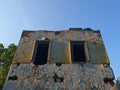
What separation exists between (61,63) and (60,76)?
0.70 meters

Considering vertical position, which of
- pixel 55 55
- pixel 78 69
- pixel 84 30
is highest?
pixel 84 30

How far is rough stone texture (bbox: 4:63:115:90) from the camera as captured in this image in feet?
21.2

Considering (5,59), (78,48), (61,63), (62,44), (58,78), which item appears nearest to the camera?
(58,78)

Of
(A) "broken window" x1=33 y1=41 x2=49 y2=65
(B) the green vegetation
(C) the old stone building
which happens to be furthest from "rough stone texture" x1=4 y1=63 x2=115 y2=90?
(B) the green vegetation

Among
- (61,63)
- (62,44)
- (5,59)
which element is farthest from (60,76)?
(5,59)

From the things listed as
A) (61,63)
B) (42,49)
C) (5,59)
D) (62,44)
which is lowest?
(61,63)

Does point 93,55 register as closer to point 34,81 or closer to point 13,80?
point 34,81

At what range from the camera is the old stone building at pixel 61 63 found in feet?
21.5

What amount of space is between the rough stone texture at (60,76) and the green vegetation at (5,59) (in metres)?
5.33

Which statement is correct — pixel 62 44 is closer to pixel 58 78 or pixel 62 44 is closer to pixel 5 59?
pixel 58 78

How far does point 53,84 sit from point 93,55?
2253mm

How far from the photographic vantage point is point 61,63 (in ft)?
24.2

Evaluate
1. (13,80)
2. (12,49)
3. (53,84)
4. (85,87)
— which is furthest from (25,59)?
(12,49)

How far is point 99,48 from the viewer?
8.30m
